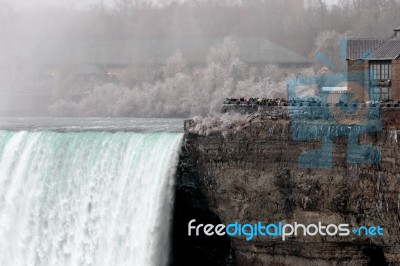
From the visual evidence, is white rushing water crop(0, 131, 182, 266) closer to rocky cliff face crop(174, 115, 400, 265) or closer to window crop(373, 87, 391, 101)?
rocky cliff face crop(174, 115, 400, 265)

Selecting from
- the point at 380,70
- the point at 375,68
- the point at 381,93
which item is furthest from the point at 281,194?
the point at 375,68

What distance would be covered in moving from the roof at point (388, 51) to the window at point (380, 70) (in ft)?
1.21

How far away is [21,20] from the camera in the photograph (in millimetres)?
139500

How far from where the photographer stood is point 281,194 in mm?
47562

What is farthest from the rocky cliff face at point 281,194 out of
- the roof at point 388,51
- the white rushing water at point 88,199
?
the roof at point 388,51

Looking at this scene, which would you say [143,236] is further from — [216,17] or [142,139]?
[216,17]

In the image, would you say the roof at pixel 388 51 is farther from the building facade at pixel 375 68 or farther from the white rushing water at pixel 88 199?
the white rushing water at pixel 88 199

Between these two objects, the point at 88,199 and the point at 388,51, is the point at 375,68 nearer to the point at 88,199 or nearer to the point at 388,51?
the point at 388,51

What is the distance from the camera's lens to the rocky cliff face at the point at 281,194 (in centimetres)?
4462

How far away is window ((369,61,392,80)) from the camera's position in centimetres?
5322

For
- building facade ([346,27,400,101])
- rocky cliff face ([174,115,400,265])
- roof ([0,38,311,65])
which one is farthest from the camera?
roof ([0,38,311,65])

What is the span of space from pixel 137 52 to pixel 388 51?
231 ft

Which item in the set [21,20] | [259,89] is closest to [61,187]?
[259,89]

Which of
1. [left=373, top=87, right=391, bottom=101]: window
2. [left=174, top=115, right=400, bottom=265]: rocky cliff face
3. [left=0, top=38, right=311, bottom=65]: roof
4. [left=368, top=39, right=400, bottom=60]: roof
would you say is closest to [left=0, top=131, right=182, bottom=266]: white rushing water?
[left=174, top=115, right=400, bottom=265]: rocky cliff face
